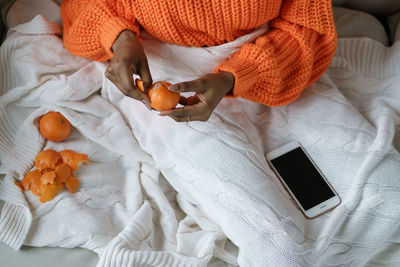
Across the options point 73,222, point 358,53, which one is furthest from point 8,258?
point 358,53

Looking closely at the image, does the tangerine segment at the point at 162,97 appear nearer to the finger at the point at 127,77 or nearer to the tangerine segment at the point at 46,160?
the finger at the point at 127,77

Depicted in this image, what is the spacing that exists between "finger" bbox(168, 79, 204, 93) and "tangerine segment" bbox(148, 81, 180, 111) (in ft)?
0.10

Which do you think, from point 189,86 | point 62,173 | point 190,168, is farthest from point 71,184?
point 189,86

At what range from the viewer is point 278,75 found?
3.06ft

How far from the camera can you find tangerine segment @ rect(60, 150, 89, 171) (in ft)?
3.16

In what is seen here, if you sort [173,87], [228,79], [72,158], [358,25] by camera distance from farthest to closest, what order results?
1. [358,25]
2. [72,158]
3. [228,79]
4. [173,87]

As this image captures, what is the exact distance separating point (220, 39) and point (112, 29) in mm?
262

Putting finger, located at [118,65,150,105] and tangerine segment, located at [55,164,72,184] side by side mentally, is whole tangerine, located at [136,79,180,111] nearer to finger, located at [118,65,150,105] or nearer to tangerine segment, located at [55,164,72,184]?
finger, located at [118,65,150,105]

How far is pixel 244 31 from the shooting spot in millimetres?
986

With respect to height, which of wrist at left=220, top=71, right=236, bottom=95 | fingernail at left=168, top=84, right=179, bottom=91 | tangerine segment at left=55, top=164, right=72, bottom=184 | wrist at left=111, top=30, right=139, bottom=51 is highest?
wrist at left=111, top=30, right=139, bottom=51

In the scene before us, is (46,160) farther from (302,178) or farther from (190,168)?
(302,178)

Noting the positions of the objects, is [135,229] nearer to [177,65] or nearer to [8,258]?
[8,258]

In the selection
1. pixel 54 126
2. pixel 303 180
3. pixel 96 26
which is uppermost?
pixel 96 26

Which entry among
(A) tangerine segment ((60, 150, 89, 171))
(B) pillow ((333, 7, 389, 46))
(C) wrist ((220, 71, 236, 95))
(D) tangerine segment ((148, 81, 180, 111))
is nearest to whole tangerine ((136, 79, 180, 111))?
(D) tangerine segment ((148, 81, 180, 111))
